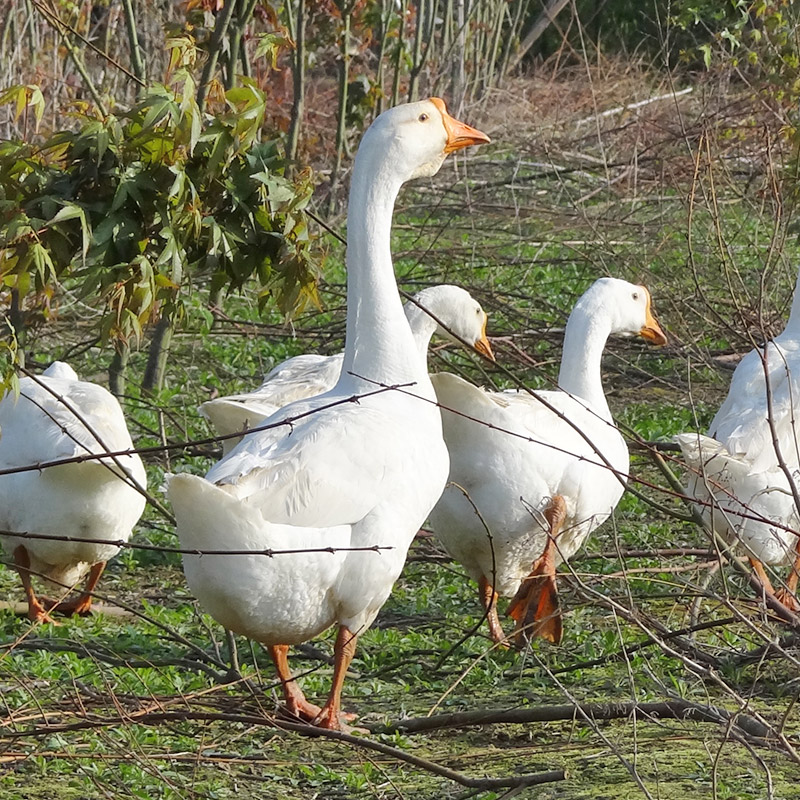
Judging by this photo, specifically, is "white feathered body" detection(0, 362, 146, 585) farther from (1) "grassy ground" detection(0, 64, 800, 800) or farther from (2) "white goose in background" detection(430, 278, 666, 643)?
(2) "white goose in background" detection(430, 278, 666, 643)

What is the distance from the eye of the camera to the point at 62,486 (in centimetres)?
546

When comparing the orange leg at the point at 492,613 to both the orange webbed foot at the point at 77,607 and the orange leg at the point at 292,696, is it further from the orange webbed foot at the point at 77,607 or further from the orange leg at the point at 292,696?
the orange webbed foot at the point at 77,607

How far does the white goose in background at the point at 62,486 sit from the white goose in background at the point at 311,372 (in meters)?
0.48

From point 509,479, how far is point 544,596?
525 millimetres

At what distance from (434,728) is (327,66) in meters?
20.2

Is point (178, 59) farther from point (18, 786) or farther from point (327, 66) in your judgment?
point (327, 66)

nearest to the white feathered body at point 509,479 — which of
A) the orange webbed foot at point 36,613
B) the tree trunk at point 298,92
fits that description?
the orange webbed foot at point 36,613

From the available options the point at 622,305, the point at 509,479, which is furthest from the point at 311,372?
the point at 622,305

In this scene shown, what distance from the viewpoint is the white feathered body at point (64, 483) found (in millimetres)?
5426

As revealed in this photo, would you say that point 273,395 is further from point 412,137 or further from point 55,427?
point 412,137

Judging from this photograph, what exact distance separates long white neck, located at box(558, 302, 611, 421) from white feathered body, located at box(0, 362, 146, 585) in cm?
211

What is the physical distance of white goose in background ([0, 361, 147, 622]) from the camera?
5.43m

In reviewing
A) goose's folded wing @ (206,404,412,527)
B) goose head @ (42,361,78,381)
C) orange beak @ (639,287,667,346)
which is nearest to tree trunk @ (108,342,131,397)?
goose head @ (42,361,78,381)

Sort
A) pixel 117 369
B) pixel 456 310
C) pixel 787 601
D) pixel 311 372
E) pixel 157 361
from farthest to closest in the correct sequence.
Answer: pixel 157 361 < pixel 117 369 < pixel 456 310 < pixel 311 372 < pixel 787 601
